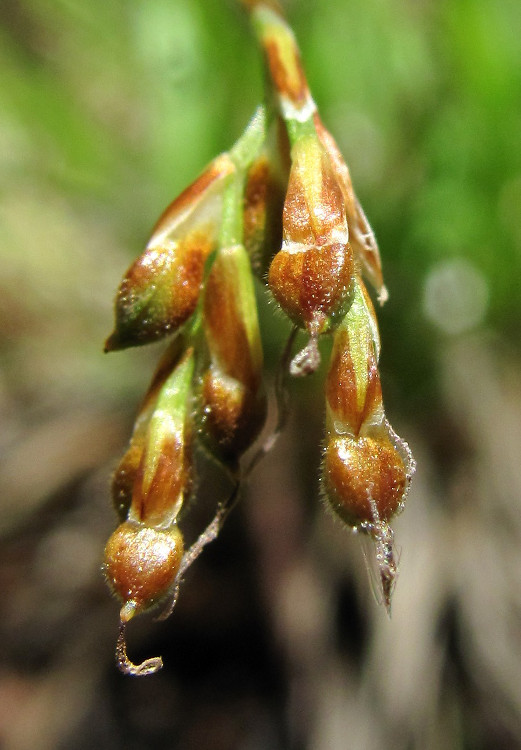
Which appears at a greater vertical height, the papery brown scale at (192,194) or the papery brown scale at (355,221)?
the papery brown scale at (192,194)

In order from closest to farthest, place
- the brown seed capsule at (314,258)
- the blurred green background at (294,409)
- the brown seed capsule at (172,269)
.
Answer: the brown seed capsule at (314,258)
the brown seed capsule at (172,269)
the blurred green background at (294,409)

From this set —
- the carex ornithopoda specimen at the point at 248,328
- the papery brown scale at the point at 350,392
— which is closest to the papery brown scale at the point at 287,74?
the carex ornithopoda specimen at the point at 248,328

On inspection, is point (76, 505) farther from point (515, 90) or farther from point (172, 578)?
point (515, 90)

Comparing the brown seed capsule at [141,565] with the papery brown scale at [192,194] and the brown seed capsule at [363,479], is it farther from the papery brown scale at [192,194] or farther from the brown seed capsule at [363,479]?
the papery brown scale at [192,194]

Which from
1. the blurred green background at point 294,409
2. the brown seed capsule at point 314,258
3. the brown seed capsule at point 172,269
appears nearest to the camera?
the brown seed capsule at point 314,258

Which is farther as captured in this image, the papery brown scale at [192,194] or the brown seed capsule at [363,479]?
the papery brown scale at [192,194]

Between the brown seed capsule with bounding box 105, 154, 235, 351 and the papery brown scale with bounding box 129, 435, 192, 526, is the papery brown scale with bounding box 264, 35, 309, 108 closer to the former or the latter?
the brown seed capsule with bounding box 105, 154, 235, 351

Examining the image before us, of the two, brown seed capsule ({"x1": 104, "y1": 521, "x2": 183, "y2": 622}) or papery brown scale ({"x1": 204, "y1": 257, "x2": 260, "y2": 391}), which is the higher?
papery brown scale ({"x1": 204, "y1": 257, "x2": 260, "y2": 391})

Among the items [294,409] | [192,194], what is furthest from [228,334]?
[294,409]

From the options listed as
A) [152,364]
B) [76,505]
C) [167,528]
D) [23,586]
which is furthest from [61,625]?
[167,528]

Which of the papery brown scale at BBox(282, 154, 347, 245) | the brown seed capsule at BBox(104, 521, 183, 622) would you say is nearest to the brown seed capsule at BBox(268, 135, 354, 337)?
the papery brown scale at BBox(282, 154, 347, 245)
